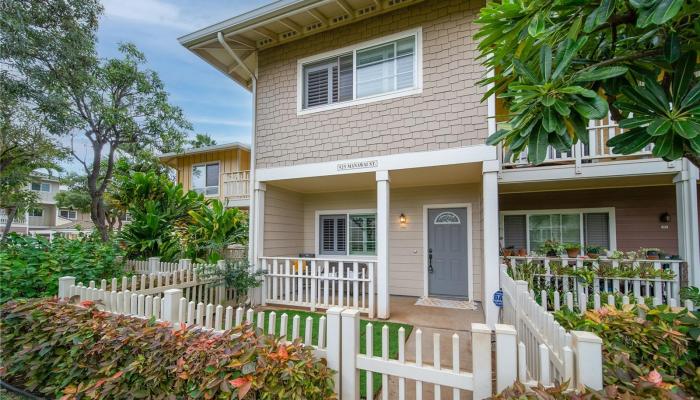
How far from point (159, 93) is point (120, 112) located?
1921mm

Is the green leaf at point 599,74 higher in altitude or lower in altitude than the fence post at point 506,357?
higher

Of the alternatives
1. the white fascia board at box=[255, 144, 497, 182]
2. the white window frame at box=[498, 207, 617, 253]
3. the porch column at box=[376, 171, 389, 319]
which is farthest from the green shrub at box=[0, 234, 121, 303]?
the white window frame at box=[498, 207, 617, 253]

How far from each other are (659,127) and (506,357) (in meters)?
1.89

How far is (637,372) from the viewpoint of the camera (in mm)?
1774

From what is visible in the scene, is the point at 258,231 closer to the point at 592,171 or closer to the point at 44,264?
the point at 44,264

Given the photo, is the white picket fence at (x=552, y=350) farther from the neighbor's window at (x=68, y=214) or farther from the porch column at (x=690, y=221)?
the neighbor's window at (x=68, y=214)

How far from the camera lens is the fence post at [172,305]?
342 cm

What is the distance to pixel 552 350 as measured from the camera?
234 cm

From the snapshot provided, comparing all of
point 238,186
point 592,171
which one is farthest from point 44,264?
point 592,171

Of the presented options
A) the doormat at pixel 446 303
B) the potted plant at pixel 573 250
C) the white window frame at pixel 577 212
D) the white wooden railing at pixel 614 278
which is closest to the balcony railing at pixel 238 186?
the doormat at pixel 446 303

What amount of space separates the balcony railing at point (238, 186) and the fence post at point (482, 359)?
11.8 m

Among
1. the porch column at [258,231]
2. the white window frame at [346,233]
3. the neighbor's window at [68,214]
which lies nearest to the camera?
the porch column at [258,231]

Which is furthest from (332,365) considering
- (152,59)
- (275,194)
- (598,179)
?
(152,59)

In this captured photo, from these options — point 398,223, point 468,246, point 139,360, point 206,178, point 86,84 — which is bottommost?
point 139,360
